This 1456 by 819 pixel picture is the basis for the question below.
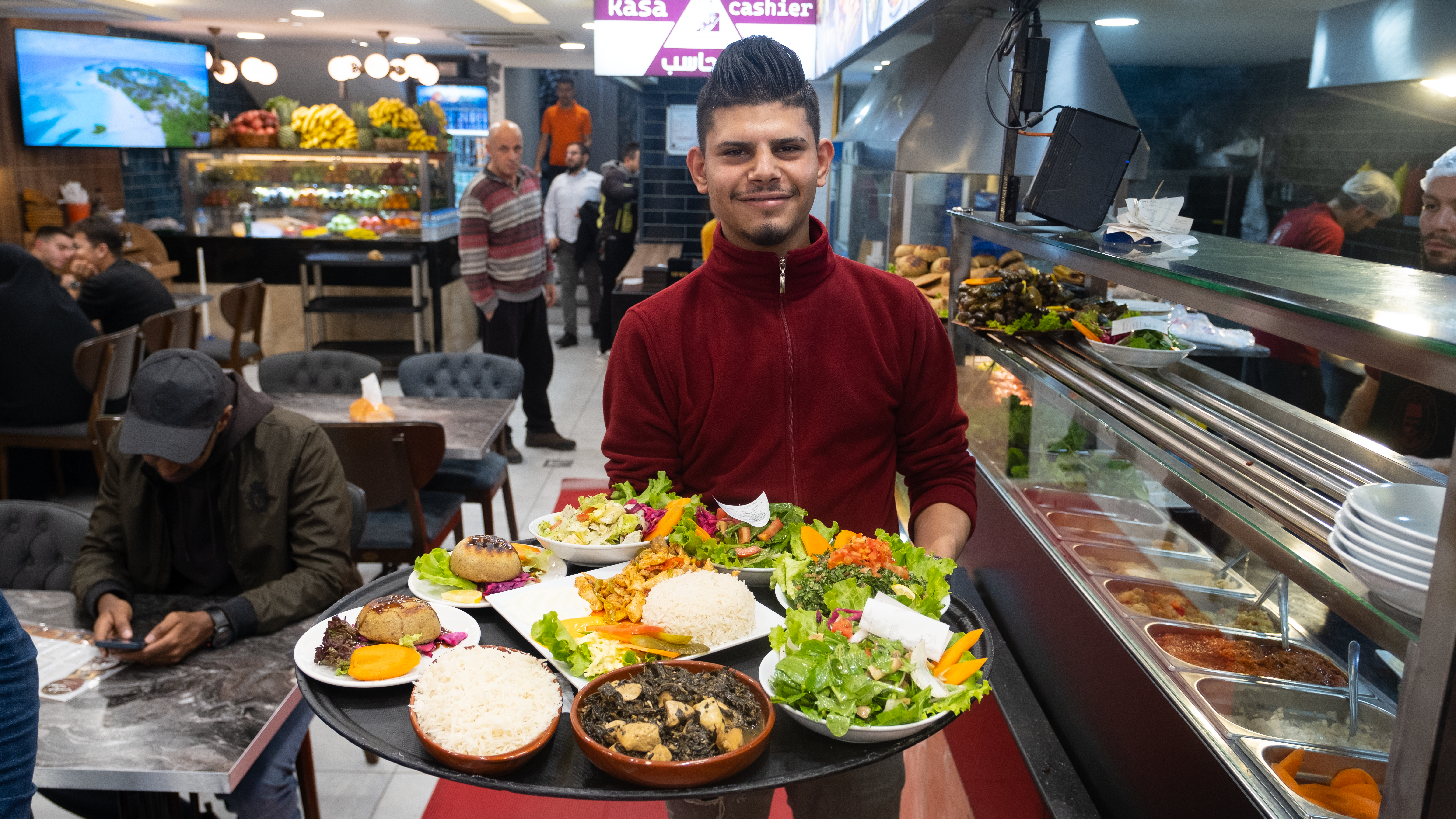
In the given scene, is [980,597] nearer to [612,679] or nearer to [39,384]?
[612,679]

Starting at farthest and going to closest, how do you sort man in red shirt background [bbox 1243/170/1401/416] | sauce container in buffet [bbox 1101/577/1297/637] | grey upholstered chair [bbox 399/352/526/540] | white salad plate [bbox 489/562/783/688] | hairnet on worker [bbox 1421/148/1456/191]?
grey upholstered chair [bbox 399/352/526/540], man in red shirt background [bbox 1243/170/1401/416], hairnet on worker [bbox 1421/148/1456/191], sauce container in buffet [bbox 1101/577/1297/637], white salad plate [bbox 489/562/783/688]

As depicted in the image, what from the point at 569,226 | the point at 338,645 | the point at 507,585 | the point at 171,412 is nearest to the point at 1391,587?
the point at 507,585

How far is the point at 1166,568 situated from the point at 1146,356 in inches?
22.8

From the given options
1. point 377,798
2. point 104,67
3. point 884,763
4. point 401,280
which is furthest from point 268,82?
point 884,763

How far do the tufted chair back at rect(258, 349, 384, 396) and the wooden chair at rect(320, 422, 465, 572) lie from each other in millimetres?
1084

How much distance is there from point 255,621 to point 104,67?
10167mm

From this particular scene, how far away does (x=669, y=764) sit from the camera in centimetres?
105

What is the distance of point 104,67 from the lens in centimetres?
995

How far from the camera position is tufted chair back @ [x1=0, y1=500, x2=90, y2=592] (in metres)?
2.61

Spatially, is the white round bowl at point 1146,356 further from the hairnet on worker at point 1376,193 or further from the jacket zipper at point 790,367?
the hairnet on worker at point 1376,193

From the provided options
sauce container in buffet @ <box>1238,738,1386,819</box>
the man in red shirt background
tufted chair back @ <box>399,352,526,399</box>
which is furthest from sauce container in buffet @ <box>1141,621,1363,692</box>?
tufted chair back @ <box>399,352,526,399</box>

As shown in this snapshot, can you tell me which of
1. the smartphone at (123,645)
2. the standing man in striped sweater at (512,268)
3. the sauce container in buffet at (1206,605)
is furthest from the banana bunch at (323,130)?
the sauce container in buffet at (1206,605)

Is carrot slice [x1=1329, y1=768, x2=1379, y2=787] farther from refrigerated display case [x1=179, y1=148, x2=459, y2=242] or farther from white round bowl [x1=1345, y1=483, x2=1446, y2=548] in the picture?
refrigerated display case [x1=179, y1=148, x2=459, y2=242]

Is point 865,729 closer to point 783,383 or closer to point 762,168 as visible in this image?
point 783,383
